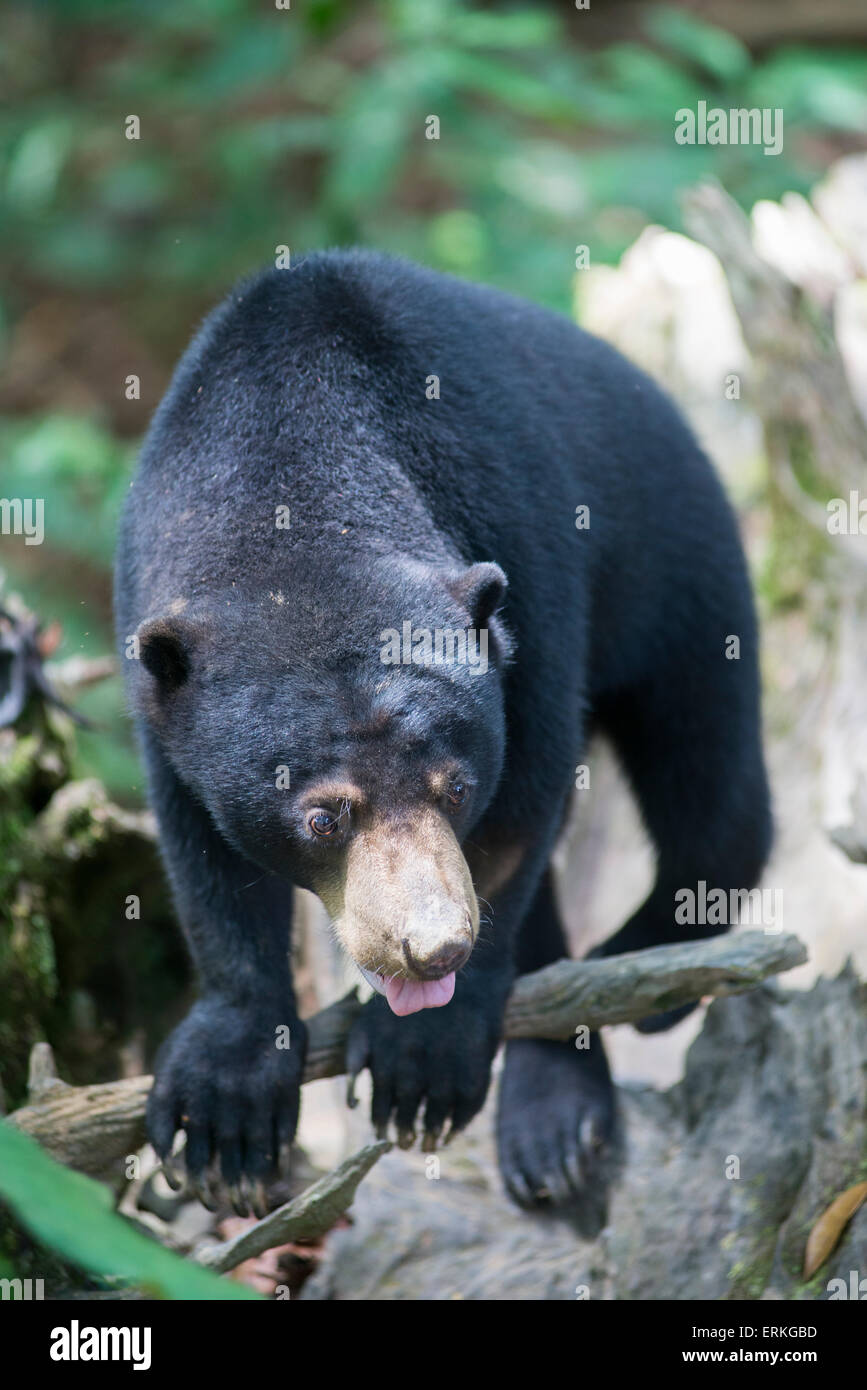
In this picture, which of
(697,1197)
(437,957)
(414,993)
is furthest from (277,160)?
(437,957)

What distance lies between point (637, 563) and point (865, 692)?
172cm

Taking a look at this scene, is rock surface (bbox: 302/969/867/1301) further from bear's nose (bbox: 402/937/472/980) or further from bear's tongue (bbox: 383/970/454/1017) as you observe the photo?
bear's nose (bbox: 402/937/472/980)

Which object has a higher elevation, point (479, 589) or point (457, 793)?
point (479, 589)

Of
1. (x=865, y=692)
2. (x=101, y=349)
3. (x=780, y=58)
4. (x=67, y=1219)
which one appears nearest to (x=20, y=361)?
(x=101, y=349)

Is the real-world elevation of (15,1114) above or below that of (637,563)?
below

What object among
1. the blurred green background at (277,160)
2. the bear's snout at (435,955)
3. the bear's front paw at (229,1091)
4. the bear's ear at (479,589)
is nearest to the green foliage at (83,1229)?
the bear's snout at (435,955)

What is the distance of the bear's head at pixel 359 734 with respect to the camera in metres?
3.05

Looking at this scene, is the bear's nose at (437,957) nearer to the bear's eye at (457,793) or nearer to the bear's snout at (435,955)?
the bear's snout at (435,955)

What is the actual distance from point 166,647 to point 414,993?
0.96 metres

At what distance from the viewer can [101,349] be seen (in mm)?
13703

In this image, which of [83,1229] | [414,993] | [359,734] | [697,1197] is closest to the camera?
[83,1229]

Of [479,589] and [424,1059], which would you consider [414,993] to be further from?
[479,589]

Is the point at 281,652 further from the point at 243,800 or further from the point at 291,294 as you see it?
the point at 291,294

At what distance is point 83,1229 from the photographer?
61.0 inches
